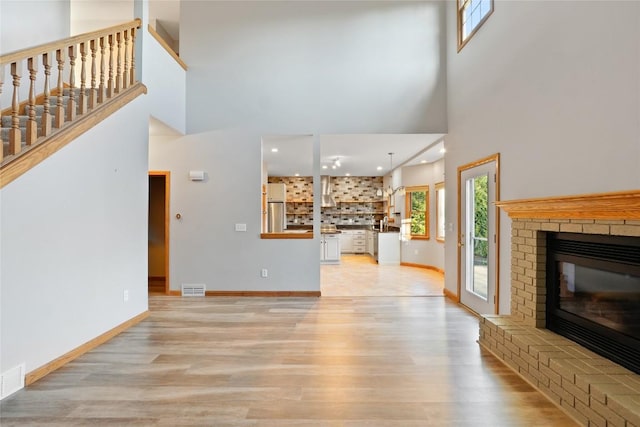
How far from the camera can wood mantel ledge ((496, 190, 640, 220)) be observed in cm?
189

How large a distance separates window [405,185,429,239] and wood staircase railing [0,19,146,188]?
6410 mm

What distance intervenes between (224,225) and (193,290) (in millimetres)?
1097

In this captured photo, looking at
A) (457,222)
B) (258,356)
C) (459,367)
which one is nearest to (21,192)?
(258,356)

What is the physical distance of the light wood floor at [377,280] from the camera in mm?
5438

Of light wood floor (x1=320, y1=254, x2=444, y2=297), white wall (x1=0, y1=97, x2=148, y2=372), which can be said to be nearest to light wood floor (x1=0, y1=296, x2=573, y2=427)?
white wall (x1=0, y1=97, x2=148, y2=372)

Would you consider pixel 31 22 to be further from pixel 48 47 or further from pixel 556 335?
pixel 556 335

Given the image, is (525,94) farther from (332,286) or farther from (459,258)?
(332,286)

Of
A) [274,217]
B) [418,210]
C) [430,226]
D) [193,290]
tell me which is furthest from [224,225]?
[418,210]

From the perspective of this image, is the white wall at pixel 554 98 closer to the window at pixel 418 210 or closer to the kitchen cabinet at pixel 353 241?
the window at pixel 418 210

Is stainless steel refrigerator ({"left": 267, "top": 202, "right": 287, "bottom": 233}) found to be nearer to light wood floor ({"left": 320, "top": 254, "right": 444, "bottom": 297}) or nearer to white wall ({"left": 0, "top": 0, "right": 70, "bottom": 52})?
light wood floor ({"left": 320, "top": 254, "right": 444, "bottom": 297})

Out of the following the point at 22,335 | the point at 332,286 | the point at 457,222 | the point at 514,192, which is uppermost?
the point at 514,192

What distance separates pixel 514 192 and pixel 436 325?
165 cm

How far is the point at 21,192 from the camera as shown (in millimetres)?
2395

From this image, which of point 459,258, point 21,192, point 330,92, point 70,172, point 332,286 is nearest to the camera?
point 21,192
